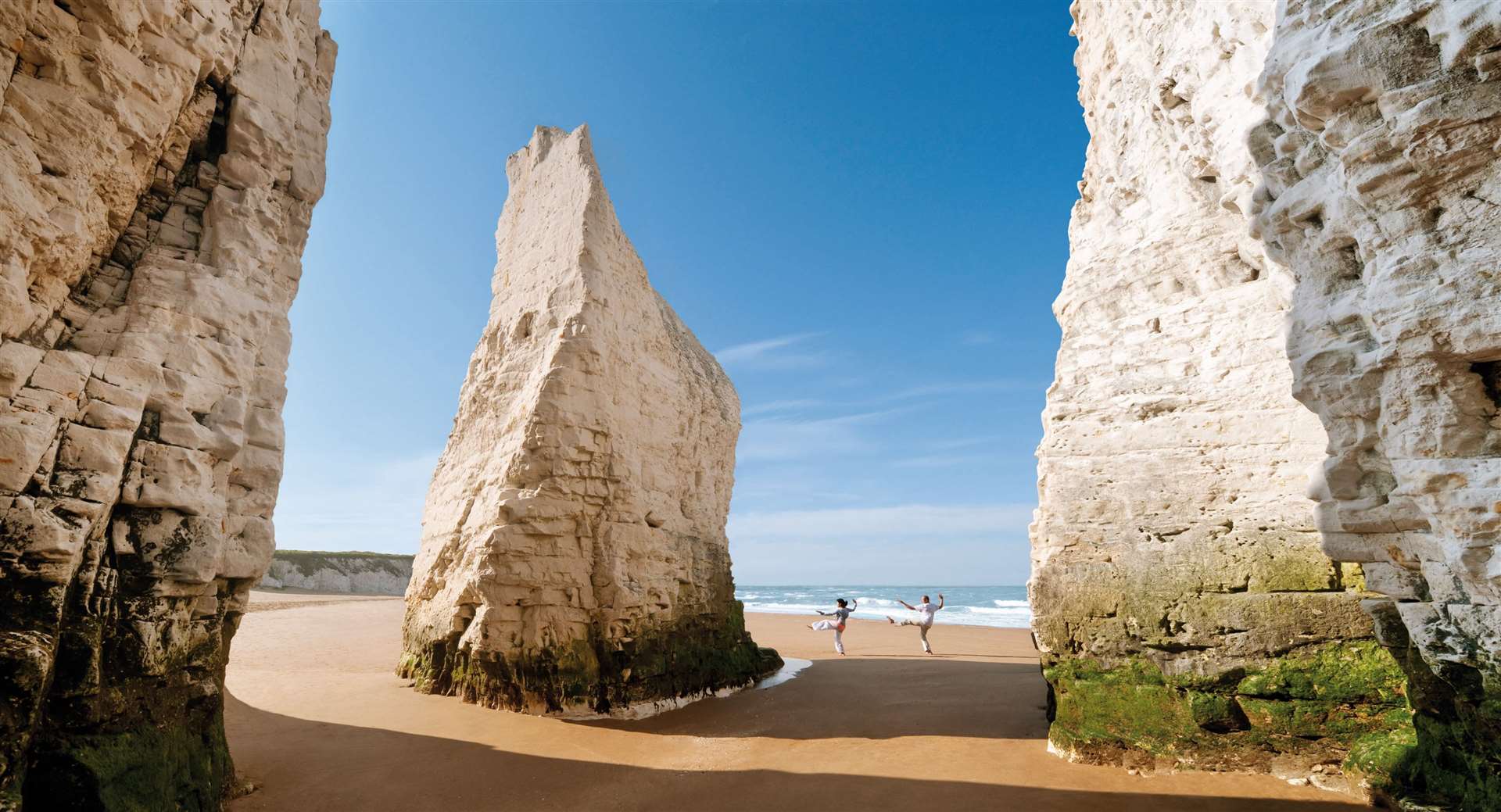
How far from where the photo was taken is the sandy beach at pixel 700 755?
5.27 meters

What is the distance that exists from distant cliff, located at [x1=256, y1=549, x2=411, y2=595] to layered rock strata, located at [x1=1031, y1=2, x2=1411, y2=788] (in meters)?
37.9

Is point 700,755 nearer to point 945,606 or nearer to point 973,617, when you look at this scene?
point 973,617

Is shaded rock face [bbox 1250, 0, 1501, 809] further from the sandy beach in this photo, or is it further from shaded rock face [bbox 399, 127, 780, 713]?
shaded rock face [bbox 399, 127, 780, 713]

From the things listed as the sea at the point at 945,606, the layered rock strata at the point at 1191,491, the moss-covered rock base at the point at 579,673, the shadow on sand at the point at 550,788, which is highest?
the layered rock strata at the point at 1191,491

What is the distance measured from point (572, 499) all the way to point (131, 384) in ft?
14.8

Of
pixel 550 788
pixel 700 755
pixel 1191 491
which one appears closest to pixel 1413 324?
pixel 1191 491

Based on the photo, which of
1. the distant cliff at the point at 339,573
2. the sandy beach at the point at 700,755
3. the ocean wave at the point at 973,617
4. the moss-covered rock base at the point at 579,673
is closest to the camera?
the sandy beach at the point at 700,755

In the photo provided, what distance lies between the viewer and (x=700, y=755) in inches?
262

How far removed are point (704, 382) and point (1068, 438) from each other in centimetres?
616

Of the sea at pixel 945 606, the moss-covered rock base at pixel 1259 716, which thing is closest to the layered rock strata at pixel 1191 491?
the moss-covered rock base at pixel 1259 716

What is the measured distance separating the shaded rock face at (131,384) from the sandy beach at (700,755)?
160 cm

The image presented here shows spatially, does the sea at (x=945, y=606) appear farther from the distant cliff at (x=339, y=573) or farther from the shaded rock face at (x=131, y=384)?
the distant cliff at (x=339, y=573)

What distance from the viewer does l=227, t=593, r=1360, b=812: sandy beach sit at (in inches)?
207

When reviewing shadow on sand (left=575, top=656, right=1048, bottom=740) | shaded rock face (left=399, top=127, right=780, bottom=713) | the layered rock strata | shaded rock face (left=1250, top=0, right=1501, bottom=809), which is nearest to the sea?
shadow on sand (left=575, top=656, right=1048, bottom=740)
